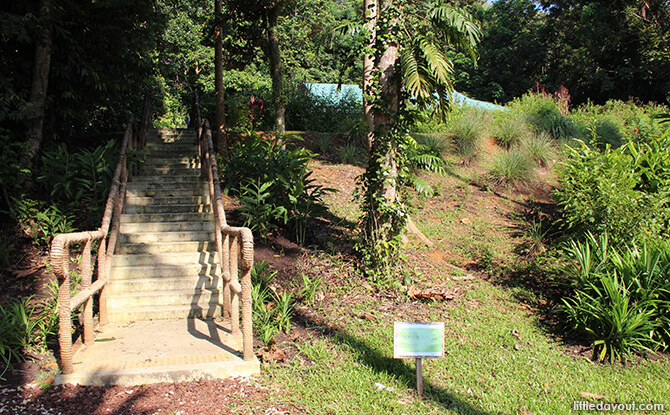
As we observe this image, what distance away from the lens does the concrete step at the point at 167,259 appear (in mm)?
5594

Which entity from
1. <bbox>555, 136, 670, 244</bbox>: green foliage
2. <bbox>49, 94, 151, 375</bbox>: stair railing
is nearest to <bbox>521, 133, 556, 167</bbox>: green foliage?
<bbox>555, 136, 670, 244</bbox>: green foliage

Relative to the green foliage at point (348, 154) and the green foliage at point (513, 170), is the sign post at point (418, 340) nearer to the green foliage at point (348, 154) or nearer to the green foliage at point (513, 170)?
the green foliage at point (513, 170)

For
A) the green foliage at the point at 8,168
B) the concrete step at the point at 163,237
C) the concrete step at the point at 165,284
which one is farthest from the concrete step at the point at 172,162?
the concrete step at the point at 165,284

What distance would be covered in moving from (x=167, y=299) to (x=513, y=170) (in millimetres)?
8594

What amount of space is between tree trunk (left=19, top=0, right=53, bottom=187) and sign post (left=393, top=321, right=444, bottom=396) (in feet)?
A: 22.9

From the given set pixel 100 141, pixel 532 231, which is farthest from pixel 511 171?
pixel 100 141

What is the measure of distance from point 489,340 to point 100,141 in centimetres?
977

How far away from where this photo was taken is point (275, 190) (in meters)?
7.29


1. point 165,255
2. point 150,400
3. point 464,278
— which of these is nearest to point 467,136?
point 464,278

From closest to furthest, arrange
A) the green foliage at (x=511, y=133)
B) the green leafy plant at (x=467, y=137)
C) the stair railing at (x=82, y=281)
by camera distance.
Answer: the stair railing at (x=82, y=281)
the green leafy plant at (x=467, y=137)
the green foliage at (x=511, y=133)

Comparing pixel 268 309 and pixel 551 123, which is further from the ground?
pixel 551 123

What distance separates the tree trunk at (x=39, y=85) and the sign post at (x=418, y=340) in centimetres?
697

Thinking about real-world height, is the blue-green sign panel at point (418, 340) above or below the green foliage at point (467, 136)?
below

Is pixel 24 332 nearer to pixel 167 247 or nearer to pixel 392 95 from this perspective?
pixel 167 247
